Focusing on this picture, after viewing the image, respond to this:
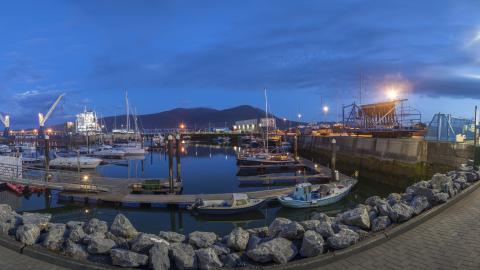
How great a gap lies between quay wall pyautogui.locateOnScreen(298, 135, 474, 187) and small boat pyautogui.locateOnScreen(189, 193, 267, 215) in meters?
17.4

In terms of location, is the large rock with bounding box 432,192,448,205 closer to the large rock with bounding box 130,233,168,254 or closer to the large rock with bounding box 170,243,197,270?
the large rock with bounding box 170,243,197,270

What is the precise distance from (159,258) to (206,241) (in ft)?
4.86

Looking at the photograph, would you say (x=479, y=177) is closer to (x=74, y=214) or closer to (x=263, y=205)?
(x=263, y=205)

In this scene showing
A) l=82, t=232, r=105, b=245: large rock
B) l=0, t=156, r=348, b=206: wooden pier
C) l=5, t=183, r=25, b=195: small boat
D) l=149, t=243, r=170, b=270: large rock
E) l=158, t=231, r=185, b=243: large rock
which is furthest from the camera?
l=5, t=183, r=25, b=195: small boat

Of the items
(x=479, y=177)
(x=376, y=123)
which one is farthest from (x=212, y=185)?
(x=376, y=123)

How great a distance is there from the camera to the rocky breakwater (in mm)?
7062

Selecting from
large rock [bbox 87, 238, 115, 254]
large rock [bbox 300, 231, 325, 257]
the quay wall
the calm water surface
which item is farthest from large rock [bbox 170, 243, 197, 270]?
the quay wall

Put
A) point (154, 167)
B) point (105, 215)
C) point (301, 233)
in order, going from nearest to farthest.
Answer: point (301, 233) < point (105, 215) < point (154, 167)

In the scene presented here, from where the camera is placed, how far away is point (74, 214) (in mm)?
23375

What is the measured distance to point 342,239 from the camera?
7.51m

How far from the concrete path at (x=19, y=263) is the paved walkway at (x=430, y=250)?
611 centimetres

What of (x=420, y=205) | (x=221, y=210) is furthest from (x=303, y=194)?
(x=420, y=205)

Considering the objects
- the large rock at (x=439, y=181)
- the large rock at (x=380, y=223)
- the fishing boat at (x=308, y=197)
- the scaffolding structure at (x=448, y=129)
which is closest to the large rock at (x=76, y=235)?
the large rock at (x=380, y=223)

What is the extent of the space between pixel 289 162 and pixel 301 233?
3962 cm
